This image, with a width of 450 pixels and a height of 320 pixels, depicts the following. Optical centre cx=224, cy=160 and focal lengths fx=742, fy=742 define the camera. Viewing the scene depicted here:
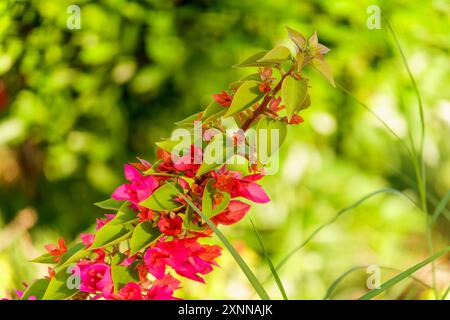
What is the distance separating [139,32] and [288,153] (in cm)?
56

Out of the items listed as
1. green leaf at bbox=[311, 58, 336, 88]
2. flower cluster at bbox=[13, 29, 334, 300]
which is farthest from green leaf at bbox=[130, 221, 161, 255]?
green leaf at bbox=[311, 58, 336, 88]

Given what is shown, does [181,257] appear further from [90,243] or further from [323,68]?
[323,68]

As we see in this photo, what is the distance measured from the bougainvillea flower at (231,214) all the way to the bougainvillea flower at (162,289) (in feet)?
0.27

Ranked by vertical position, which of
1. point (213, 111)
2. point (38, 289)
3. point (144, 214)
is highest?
point (213, 111)

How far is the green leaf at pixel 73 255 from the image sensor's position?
774 millimetres

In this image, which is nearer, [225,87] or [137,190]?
[137,190]

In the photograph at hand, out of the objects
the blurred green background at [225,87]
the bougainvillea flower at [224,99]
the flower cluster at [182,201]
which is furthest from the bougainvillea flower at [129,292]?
the blurred green background at [225,87]

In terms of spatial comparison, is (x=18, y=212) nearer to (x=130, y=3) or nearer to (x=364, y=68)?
(x=130, y=3)

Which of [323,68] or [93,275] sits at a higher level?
[323,68]

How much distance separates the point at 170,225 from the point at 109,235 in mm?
63

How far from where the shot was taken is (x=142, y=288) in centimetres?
80

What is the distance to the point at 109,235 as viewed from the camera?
76 centimetres

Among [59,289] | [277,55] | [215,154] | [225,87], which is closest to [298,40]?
[277,55]

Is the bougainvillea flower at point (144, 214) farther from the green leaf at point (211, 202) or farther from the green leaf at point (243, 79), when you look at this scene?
the green leaf at point (243, 79)
